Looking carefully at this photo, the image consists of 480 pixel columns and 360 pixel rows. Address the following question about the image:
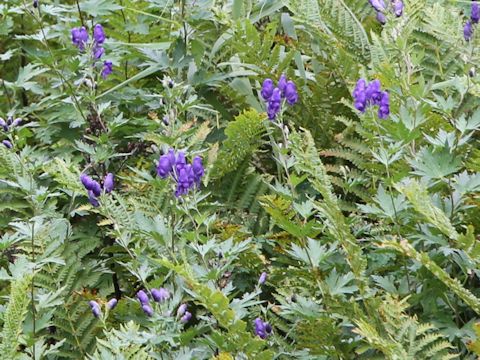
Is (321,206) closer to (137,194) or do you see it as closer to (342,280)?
(342,280)

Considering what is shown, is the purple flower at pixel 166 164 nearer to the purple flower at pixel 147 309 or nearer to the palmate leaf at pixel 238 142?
the purple flower at pixel 147 309

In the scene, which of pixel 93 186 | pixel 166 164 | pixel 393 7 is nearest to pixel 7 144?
pixel 93 186

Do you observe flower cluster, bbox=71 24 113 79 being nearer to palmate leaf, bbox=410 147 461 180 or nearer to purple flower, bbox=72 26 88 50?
purple flower, bbox=72 26 88 50

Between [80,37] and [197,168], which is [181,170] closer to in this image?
[197,168]

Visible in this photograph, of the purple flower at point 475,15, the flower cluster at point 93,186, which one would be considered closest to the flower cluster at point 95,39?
the flower cluster at point 93,186

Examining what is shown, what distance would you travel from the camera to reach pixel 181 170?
80.1 inches

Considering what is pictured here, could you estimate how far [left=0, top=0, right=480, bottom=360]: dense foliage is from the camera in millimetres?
1976

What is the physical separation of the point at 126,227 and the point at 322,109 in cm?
103

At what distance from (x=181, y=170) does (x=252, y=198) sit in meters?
0.86

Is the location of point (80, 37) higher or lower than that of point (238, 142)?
higher

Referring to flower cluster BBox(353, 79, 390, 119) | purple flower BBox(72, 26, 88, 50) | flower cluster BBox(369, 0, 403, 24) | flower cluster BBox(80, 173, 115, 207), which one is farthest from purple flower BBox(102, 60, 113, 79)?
flower cluster BBox(353, 79, 390, 119)

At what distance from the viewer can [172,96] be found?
93.2 inches

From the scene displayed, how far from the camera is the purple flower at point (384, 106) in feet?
7.26

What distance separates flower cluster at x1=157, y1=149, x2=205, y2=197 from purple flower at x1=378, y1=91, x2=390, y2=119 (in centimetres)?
49
